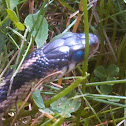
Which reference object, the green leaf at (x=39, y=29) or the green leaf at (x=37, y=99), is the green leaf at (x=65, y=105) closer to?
the green leaf at (x=37, y=99)

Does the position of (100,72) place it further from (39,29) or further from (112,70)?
(39,29)

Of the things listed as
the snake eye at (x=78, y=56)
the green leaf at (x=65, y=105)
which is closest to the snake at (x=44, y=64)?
the snake eye at (x=78, y=56)

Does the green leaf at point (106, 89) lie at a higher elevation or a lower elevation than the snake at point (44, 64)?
lower

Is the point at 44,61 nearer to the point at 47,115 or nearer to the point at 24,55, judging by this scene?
the point at 24,55

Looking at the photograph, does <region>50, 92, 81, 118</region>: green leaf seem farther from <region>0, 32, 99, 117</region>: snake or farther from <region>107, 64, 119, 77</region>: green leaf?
<region>107, 64, 119, 77</region>: green leaf

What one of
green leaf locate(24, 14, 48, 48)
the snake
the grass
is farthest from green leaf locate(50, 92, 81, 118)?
green leaf locate(24, 14, 48, 48)

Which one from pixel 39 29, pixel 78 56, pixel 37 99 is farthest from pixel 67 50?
pixel 37 99

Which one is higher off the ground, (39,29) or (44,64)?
(39,29)
